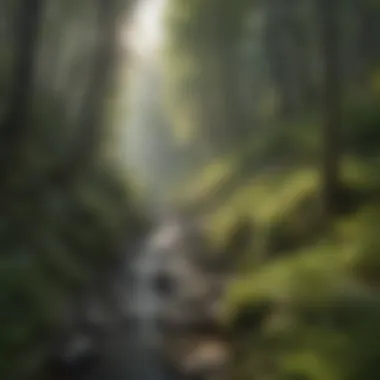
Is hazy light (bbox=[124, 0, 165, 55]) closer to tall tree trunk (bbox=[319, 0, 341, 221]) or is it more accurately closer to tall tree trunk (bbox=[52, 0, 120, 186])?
tall tree trunk (bbox=[52, 0, 120, 186])

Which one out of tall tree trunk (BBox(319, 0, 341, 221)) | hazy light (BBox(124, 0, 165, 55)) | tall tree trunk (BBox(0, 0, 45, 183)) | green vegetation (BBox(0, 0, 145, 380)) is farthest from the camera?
tall tree trunk (BBox(0, 0, 45, 183))

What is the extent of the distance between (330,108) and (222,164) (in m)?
0.47

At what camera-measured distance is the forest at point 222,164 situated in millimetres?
2277

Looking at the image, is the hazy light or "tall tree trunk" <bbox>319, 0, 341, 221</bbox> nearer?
→ "tall tree trunk" <bbox>319, 0, 341, 221</bbox>

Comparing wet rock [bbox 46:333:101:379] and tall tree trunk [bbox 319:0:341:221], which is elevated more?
tall tree trunk [bbox 319:0:341:221]

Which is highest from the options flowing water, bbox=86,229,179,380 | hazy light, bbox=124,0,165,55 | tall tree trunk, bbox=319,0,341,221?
hazy light, bbox=124,0,165,55

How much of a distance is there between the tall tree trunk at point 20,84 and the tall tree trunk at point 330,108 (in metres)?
1.30

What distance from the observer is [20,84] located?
2953 millimetres

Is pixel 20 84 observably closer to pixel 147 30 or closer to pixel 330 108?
pixel 147 30

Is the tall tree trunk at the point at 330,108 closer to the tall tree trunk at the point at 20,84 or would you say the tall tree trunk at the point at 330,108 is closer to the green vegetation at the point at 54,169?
the green vegetation at the point at 54,169

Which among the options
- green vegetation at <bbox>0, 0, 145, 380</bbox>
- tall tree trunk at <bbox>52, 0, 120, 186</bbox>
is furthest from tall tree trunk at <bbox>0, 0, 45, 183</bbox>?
tall tree trunk at <bbox>52, 0, 120, 186</bbox>

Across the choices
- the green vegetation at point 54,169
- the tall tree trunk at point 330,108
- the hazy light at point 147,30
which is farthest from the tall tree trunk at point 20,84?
the tall tree trunk at point 330,108

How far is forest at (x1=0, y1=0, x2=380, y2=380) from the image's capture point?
228 centimetres

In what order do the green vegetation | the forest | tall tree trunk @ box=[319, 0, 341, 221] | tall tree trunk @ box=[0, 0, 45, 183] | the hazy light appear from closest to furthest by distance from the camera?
1. the forest
2. tall tree trunk @ box=[319, 0, 341, 221]
3. the green vegetation
4. the hazy light
5. tall tree trunk @ box=[0, 0, 45, 183]
